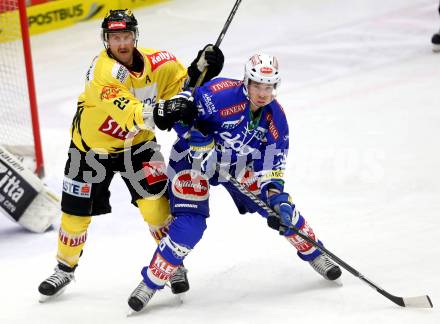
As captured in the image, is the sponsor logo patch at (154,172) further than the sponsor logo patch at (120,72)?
Yes

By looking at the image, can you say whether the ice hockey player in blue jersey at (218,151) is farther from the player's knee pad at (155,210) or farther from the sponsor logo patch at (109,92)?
the sponsor logo patch at (109,92)

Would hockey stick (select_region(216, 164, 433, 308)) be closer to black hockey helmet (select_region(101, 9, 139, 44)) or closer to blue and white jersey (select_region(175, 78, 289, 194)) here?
blue and white jersey (select_region(175, 78, 289, 194))

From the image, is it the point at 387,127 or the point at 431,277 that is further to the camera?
the point at 387,127

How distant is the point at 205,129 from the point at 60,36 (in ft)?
17.1

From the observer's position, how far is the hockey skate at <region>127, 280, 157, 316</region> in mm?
4312

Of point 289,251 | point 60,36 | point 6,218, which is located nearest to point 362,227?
point 289,251

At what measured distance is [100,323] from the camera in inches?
169

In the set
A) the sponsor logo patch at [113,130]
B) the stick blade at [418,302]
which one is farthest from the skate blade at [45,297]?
the stick blade at [418,302]

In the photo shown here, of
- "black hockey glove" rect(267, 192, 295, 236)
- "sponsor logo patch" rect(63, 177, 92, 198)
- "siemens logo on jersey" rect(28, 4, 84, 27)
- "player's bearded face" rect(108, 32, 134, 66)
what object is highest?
"player's bearded face" rect(108, 32, 134, 66)

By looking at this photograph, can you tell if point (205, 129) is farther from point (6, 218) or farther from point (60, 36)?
point (60, 36)

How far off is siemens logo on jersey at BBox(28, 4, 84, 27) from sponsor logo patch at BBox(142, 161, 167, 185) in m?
4.95

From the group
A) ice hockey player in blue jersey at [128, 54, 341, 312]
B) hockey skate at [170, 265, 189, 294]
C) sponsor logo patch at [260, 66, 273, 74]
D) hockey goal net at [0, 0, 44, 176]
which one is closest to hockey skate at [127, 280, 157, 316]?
ice hockey player in blue jersey at [128, 54, 341, 312]

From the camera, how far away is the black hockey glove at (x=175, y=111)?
13.5 ft

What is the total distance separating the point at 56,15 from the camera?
9.27 m
